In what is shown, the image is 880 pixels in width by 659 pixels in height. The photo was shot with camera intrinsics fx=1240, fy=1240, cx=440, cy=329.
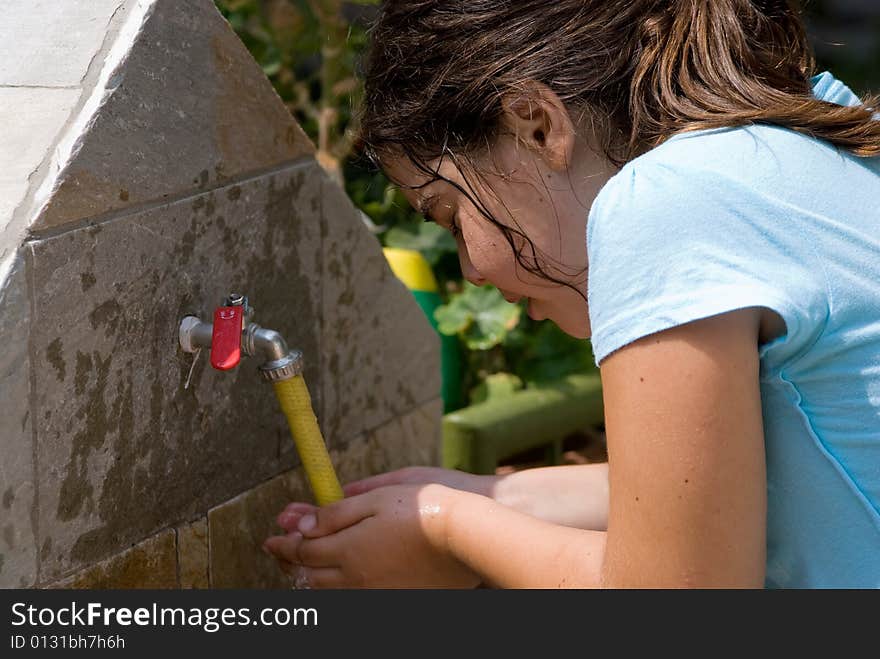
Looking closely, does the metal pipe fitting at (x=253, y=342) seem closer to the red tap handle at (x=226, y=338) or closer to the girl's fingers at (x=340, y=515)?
the red tap handle at (x=226, y=338)

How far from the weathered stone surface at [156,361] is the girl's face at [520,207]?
28 centimetres

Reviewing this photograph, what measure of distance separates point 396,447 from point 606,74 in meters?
0.94

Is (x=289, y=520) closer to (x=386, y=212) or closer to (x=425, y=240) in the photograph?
(x=425, y=240)

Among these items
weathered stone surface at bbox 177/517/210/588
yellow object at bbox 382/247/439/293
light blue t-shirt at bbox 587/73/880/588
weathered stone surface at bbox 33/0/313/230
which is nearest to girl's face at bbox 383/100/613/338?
light blue t-shirt at bbox 587/73/880/588

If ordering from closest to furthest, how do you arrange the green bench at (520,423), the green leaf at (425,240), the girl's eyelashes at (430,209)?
the girl's eyelashes at (430,209)
the green bench at (520,423)
the green leaf at (425,240)

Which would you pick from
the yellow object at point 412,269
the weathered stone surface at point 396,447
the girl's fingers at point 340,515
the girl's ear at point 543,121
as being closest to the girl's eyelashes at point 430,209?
the girl's ear at point 543,121

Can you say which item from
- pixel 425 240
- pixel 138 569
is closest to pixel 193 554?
pixel 138 569

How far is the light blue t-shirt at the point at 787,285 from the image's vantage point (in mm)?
1117

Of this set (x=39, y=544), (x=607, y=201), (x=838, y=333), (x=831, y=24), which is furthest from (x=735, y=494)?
(x=831, y=24)

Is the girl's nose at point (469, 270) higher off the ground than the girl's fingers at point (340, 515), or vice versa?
the girl's nose at point (469, 270)

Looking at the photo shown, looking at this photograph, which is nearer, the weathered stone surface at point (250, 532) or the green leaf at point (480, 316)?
the weathered stone surface at point (250, 532)

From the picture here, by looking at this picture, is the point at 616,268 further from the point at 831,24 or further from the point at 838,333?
the point at 831,24

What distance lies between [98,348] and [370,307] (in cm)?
60

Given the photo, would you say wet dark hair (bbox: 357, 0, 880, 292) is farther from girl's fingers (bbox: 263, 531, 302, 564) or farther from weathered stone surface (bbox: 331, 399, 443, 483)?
weathered stone surface (bbox: 331, 399, 443, 483)
